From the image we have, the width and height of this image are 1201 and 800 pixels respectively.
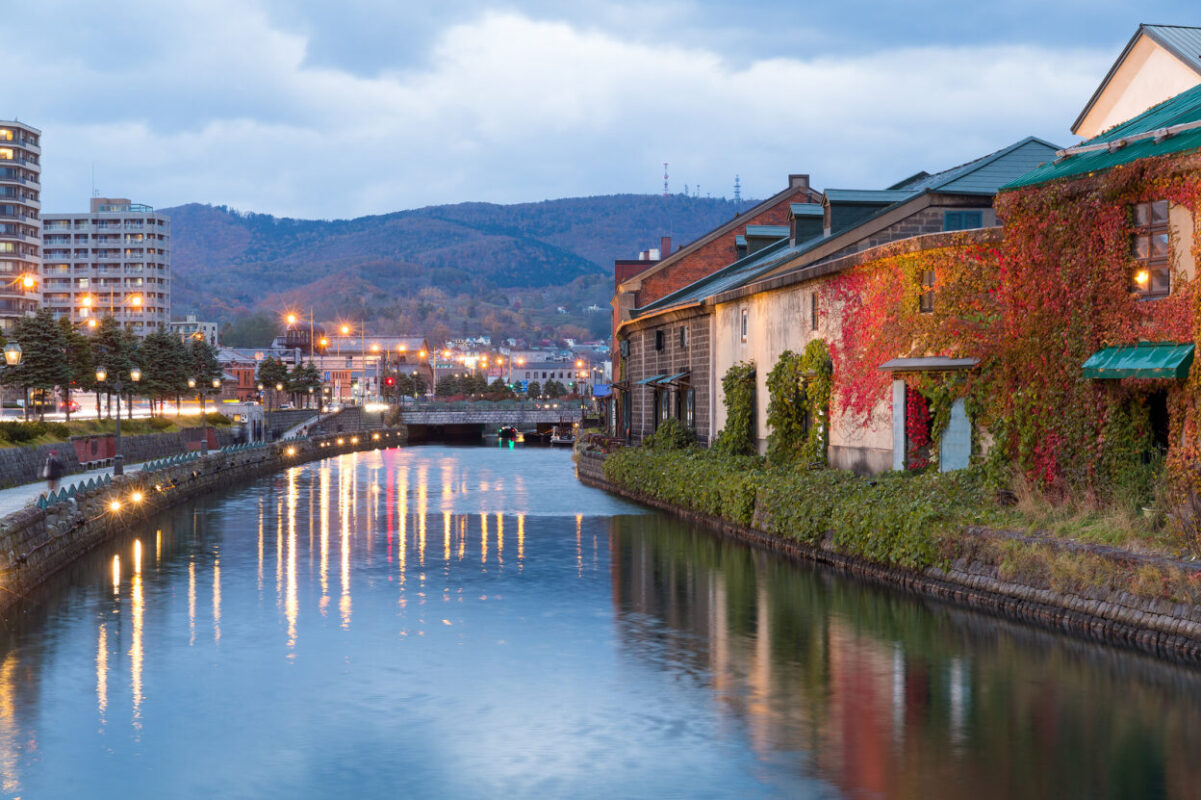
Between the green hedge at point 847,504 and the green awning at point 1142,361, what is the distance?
142 inches

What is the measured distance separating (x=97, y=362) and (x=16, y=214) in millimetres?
94742

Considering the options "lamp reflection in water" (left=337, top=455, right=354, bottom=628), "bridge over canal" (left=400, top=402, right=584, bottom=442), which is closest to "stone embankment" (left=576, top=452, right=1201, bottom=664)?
"lamp reflection in water" (left=337, top=455, right=354, bottom=628)

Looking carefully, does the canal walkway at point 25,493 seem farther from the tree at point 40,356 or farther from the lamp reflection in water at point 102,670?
the tree at point 40,356

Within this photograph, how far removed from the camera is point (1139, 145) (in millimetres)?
26906

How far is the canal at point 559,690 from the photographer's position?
14883mm

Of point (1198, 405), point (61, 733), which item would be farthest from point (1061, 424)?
point (61, 733)

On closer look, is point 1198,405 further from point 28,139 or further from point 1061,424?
point 28,139

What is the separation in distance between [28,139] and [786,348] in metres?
154

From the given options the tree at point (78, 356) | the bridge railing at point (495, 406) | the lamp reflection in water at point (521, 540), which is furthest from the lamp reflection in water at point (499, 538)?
the bridge railing at point (495, 406)

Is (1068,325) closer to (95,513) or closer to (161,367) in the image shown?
(95,513)

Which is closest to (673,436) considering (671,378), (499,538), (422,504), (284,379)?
(671,378)

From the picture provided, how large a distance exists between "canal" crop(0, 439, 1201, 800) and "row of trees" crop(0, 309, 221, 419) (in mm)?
28597

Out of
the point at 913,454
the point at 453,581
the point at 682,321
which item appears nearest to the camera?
the point at 453,581

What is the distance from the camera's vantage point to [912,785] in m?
14.5
